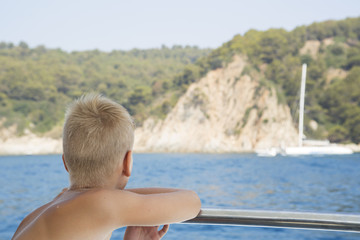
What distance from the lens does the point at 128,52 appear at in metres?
58.2

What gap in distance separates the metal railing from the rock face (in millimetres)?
35276

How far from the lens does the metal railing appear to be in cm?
85

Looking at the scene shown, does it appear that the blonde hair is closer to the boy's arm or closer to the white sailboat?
the boy's arm

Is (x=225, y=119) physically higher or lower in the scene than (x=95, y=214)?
lower

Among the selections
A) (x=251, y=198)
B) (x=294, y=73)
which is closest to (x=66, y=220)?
(x=251, y=198)

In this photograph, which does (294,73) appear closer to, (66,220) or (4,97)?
(4,97)

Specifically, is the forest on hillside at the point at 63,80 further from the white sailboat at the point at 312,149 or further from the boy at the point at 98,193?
the boy at the point at 98,193

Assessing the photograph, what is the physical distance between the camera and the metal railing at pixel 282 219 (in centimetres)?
85

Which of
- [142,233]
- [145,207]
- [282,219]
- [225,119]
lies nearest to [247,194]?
[282,219]

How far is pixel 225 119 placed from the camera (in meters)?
37.2

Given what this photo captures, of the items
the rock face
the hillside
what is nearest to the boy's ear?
the rock face

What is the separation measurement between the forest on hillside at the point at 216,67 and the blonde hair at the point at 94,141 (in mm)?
38257

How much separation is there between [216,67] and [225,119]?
18.5ft

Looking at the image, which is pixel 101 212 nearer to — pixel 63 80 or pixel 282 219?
pixel 282 219
